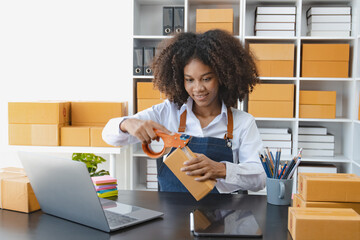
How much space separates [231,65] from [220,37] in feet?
0.45

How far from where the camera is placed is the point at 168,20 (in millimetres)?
3109

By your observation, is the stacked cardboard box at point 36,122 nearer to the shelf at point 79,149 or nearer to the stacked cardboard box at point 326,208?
the shelf at point 79,149

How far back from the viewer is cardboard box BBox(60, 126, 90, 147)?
2936 millimetres

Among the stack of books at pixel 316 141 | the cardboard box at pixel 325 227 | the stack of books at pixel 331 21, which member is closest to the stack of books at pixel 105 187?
the cardboard box at pixel 325 227

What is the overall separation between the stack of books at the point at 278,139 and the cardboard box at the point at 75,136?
139 cm

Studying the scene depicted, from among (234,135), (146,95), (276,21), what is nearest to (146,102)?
(146,95)

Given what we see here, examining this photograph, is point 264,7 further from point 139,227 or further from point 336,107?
point 139,227

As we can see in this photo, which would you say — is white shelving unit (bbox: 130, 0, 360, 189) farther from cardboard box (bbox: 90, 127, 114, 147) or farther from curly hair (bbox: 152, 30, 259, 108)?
curly hair (bbox: 152, 30, 259, 108)

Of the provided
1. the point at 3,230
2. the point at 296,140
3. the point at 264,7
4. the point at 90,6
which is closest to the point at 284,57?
the point at 264,7

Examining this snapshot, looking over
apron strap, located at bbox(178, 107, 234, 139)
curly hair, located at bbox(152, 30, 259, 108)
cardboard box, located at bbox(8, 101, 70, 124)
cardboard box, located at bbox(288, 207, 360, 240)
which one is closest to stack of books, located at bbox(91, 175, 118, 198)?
apron strap, located at bbox(178, 107, 234, 139)

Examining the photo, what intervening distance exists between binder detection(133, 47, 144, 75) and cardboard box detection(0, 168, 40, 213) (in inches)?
78.0

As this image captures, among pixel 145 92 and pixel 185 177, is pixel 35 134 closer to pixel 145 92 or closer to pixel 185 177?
pixel 145 92

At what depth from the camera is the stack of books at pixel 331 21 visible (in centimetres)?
304

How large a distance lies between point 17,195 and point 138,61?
6.73 feet
